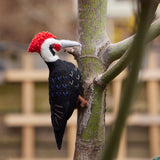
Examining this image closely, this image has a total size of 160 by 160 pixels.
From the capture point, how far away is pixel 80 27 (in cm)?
48

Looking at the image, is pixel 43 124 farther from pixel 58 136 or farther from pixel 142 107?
pixel 58 136

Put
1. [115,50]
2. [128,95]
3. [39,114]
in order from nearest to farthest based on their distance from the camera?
[128,95] < [115,50] < [39,114]

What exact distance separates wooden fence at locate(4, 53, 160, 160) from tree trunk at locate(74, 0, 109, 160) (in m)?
0.92

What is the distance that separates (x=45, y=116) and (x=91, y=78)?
1.02 metres

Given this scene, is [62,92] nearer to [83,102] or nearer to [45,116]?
[83,102]

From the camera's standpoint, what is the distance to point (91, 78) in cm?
47

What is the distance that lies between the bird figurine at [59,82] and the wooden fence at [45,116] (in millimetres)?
911

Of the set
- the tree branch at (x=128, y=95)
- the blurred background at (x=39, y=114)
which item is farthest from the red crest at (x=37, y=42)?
the blurred background at (x=39, y=114)

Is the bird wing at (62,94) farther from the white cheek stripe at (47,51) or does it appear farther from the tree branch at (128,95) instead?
the tree branch at (128,95)

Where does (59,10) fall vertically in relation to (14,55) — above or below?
above

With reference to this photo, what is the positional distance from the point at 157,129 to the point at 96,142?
41.3 inches

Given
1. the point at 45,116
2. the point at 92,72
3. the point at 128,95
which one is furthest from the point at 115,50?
the point at 45,116

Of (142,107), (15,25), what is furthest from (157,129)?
(15,25)

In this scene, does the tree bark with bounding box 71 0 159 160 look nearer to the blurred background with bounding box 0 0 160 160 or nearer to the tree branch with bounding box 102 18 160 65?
the tree branch with bounding box 102 18 160 65
